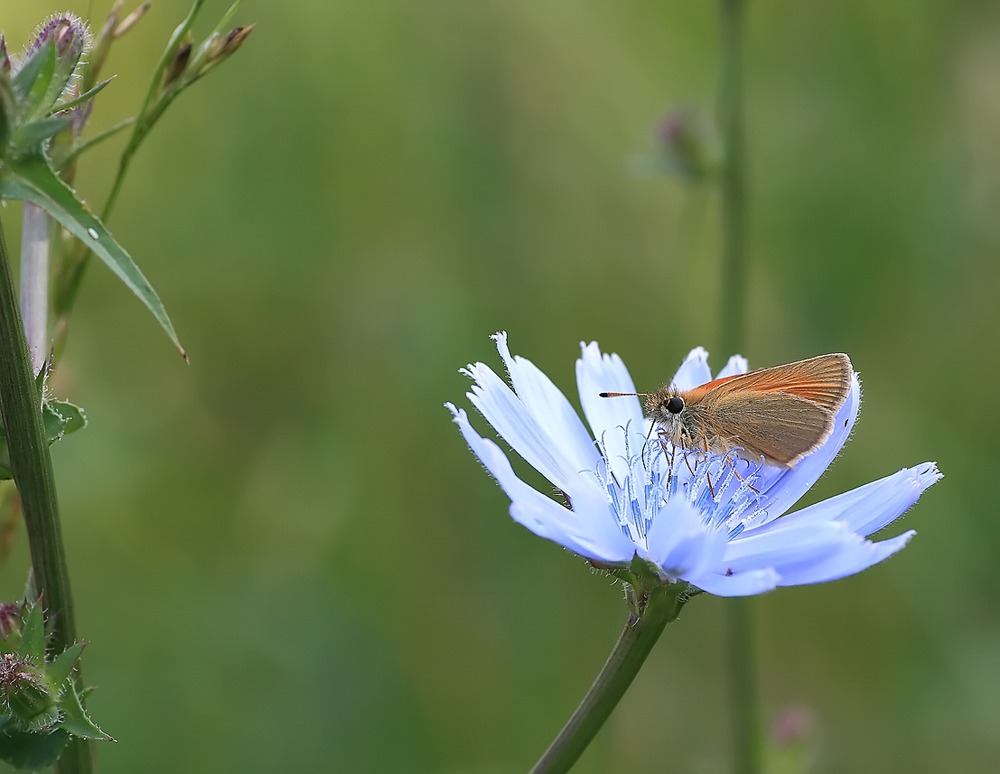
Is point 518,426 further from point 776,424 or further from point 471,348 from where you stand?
point 471,348

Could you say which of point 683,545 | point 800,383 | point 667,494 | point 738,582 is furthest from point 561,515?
point 800,383

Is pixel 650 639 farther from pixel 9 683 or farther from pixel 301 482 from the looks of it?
pixel 301 482

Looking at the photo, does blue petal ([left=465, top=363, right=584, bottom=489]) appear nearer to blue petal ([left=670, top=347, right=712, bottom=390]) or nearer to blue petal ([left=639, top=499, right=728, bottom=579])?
blue petal ([left=639, top=499, right=728, bottom=579])

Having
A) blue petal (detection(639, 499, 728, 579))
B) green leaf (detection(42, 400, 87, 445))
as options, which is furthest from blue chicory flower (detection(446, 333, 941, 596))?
green leaf (detection(42, 400, 87, 445))

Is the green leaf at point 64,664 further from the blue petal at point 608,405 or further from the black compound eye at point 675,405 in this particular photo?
the black compound eye at point 675,405

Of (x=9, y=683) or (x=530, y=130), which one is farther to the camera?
(x=530, y=130)

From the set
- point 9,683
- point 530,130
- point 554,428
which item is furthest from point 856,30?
point 9,683

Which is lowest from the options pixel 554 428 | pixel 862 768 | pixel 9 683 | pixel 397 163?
pixel 862 768
